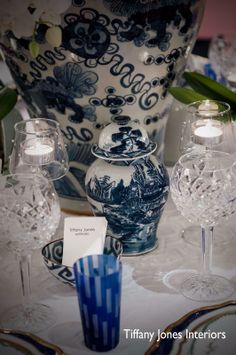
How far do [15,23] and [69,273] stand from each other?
350 millimetres

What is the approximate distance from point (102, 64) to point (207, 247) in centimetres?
29

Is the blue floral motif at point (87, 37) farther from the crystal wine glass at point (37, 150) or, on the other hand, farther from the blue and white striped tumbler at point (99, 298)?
the blue and white striped tumbler at point (99, 298)

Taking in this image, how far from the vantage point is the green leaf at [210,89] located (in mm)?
956

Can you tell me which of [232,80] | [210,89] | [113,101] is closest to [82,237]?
[113,101]

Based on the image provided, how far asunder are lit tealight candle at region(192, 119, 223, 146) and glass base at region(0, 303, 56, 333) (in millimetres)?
309

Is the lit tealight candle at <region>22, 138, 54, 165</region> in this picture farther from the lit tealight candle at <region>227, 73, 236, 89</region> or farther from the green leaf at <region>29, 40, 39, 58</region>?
the lit tealight candle at <region>227, 73, 236, 89</region>

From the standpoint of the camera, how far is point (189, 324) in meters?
0.68

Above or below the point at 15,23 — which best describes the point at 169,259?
below

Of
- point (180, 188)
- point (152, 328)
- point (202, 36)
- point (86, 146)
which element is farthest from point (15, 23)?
point (202, 36)

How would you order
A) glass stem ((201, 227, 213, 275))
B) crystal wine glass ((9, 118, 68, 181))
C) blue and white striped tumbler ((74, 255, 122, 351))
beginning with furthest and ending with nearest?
crystal wine glass ((9, 118, 68, 181)) < glass stem ((201, 227, 213, 275)) < blue and white striped tumbler ((74, 255, 122, 351))

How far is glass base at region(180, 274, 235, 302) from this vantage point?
0.75m

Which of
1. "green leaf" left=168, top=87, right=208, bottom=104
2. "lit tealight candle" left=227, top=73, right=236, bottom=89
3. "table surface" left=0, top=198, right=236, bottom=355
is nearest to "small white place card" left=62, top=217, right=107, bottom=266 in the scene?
"table surface" left=0, top=198, right=236, bottom=355

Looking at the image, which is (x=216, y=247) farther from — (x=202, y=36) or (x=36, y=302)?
(x=202, y=36)

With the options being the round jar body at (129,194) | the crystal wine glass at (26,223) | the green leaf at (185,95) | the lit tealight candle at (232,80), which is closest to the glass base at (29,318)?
the crystal wine glass at (26,223)
